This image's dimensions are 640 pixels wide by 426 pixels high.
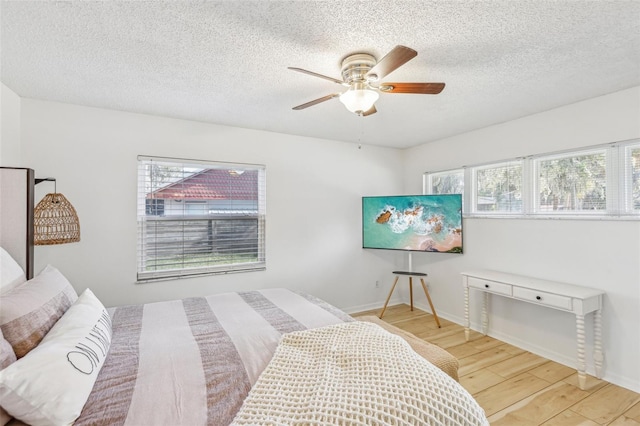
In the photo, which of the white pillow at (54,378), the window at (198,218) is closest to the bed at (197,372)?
the white pillow at (54,378)

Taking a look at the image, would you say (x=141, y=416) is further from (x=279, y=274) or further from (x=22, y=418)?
(x=279, y=274)

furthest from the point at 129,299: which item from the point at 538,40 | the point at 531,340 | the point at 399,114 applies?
the point at 531,340

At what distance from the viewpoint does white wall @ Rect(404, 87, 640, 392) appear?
95.1 inches

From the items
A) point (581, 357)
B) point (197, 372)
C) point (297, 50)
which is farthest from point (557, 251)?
point (197, 372)

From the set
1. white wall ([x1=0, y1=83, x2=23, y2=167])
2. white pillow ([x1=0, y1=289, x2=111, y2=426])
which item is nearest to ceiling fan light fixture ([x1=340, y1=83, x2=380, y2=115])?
white pillow ([x1=0, y1=289, x2=111, y2=426])

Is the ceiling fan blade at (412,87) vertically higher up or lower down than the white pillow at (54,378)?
higher up

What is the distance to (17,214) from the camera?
180 cm

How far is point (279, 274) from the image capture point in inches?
144

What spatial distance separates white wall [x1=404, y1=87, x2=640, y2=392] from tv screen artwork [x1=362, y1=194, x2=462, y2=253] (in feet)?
0.97

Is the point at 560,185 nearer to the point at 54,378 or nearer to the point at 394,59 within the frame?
the point at 394,59

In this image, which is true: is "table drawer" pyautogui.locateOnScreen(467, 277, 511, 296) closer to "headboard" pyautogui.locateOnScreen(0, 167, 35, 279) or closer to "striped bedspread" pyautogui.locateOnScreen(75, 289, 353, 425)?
"striped bedspread" pyautogui.locateOnScreen(75, 289, 353, 425)

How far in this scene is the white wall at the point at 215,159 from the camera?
2.69 metres

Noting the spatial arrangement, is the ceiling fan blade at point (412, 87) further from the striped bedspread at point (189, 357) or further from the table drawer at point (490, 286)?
the table drawer at point (490, 286)

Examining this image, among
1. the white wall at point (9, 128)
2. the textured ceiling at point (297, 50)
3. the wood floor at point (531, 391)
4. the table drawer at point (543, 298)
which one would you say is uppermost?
the textured ceiling at point (297, 50)
